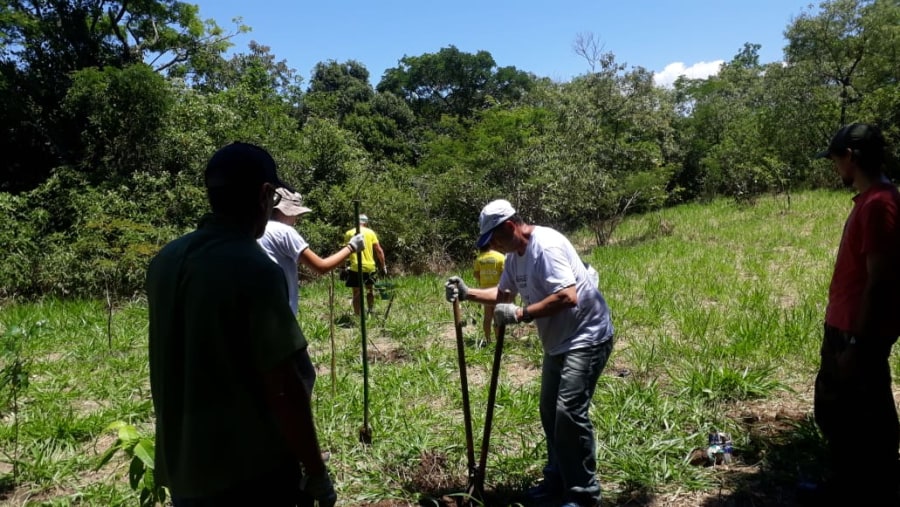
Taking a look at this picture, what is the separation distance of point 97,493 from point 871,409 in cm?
413

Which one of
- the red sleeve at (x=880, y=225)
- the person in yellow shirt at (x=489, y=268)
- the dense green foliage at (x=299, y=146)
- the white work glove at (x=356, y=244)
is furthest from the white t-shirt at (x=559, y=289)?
the dense green foliage at (x=299, y=146)

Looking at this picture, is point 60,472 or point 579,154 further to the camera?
point 579,154

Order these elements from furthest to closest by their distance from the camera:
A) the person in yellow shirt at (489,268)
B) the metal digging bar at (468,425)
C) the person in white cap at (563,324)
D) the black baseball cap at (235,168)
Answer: the person in yellow shirt at (489,268)
the metal digging bar at (468,425)
the person in white cap at (563,324)
the black baseball cap at (235,168)

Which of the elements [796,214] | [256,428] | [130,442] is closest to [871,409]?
[256,428]

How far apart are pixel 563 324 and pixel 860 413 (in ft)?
4.68

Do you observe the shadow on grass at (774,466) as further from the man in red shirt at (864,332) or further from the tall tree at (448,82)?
the tall tree at (448,82)

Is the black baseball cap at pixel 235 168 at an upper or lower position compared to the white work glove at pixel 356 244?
upper

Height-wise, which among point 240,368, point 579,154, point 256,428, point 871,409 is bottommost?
point 871,409

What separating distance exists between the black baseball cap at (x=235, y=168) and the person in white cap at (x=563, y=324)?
4.57 feet

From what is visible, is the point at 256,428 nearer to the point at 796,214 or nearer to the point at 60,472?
the point at 60,472

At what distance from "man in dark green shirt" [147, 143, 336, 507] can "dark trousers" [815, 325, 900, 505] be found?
8.09 feet

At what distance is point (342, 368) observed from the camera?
556cm

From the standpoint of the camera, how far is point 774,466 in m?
3.29

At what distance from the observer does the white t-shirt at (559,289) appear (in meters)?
2.70
